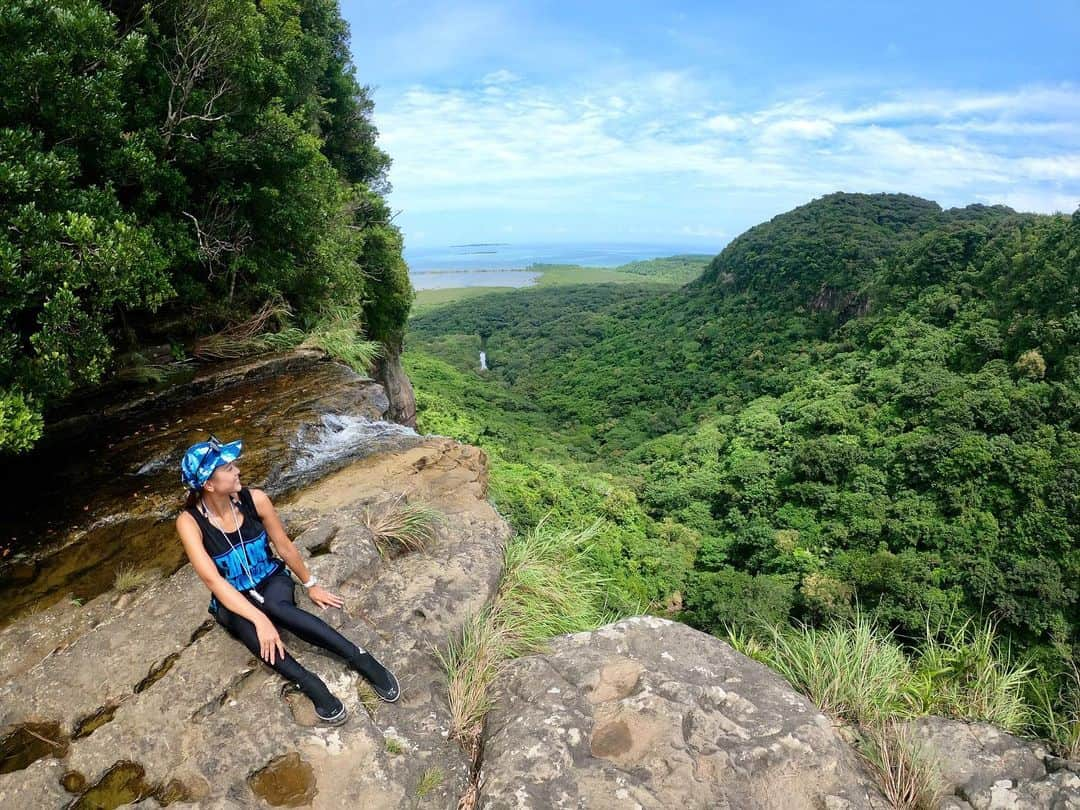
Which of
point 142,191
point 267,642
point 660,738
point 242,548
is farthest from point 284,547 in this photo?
point 142,191

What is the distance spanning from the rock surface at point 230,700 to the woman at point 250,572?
19 centimetres

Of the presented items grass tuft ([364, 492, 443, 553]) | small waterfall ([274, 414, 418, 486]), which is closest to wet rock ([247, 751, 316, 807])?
grass tuft ([364, 492, 443, 553])

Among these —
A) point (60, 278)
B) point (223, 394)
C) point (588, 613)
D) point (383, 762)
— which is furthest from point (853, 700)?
point (223, 394)

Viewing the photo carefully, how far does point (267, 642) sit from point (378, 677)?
0.66m

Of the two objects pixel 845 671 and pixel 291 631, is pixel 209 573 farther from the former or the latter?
pixel 845 671

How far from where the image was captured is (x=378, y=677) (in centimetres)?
333

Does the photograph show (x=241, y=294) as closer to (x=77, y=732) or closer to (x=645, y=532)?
(x=77, y=732)

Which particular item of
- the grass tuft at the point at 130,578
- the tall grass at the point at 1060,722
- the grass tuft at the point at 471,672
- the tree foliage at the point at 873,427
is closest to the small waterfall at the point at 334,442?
the grass tuft at the point at 130,578

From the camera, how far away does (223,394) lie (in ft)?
24.5

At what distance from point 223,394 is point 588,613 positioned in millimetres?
5699

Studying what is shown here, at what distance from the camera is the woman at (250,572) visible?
3160mm

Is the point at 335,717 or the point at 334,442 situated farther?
the point at 334,442

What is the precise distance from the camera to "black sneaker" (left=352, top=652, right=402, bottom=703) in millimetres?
3318

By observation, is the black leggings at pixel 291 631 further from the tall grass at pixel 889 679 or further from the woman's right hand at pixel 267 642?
the tall grass at pixel 889 679
